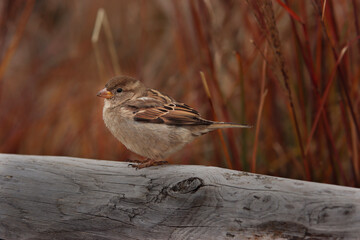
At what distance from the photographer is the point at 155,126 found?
2.00 metres

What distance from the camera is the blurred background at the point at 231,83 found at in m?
1.95

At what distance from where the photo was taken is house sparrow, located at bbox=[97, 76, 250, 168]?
77.5 inches

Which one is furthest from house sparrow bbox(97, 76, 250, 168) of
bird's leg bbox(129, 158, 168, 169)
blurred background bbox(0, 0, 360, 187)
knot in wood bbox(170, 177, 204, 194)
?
knot in wood bbox(170, 177, 204, 194)

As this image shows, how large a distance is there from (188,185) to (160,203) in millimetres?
121

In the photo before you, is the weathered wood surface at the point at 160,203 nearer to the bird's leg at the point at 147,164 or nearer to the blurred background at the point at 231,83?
the bird's leg at the point at 147,164

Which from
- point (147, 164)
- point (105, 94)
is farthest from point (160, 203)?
point (105, 94)

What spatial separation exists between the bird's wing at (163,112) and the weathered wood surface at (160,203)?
0.25m

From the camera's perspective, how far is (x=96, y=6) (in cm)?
389

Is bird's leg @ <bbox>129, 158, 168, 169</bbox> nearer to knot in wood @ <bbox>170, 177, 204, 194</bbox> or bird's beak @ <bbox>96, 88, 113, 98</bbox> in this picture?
knot in wood @ <bbox>170, 177, 204, 194</bbox>

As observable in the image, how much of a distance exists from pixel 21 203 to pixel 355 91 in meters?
1.54

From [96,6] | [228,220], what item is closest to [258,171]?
[228,220]

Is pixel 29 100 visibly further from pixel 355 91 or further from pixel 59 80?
pixel 355 91

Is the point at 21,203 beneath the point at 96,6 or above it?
beneath

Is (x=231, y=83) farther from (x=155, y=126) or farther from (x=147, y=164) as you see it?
(x=147, y=164)
